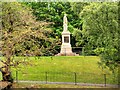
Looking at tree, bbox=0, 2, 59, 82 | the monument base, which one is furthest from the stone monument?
tree, bbox=0, 2, 59, 82

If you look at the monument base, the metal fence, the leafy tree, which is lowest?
the metal fence

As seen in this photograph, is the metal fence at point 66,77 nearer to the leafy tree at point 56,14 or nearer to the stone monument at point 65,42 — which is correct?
Answer: the stone monument at point 65,42

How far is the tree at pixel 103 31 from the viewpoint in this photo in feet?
10.5

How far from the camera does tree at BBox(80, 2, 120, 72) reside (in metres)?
3.19

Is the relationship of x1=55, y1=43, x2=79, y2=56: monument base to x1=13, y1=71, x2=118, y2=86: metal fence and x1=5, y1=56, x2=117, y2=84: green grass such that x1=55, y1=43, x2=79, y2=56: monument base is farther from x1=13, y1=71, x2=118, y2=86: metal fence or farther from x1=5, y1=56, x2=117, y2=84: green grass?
x1=13, y1=71, x2=118, y2=86: metal fence

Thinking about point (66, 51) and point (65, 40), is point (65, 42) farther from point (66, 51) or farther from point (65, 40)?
point (66, 51)

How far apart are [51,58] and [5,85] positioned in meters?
0.62

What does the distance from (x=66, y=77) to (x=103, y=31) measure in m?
0.71

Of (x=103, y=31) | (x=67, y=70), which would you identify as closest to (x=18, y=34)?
(x=67, y=70)

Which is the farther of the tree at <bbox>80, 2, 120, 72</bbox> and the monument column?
the monument column

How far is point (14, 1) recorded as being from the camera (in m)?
3.16

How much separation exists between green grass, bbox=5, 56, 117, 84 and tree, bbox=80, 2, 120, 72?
0.39 ft

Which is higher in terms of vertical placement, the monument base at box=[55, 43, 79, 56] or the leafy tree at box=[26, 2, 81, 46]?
the leafy tree at box=[26, 2, 81, 46]

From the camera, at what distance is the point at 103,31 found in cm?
327
